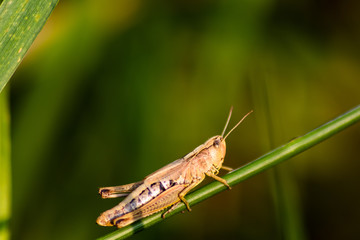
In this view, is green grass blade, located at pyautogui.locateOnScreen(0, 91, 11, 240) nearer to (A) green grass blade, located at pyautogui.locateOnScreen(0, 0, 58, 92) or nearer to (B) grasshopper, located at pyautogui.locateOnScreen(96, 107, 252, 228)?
(B) grasshopper, located at pyautogui.locateOnScreen(96, 107, 252, 228)

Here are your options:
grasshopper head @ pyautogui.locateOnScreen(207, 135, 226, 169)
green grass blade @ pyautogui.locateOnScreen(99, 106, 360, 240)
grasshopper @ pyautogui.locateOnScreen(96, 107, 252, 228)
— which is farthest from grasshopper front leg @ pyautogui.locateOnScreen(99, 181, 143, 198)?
green grass blade @ pyautogui.locateOnScreen(99, 106, 360, 240)

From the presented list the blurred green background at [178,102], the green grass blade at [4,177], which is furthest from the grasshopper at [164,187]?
the blurred green background at [178,102]

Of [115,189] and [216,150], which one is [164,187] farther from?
[216,150]

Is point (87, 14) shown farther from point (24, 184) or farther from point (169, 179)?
point (169, 179)

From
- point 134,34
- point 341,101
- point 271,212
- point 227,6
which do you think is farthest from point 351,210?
point 134,34

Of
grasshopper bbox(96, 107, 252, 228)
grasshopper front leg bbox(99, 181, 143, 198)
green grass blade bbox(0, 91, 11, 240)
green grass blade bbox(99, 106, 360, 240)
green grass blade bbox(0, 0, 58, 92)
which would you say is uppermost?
green grass blade bbox(0, 0, 58, 92)
